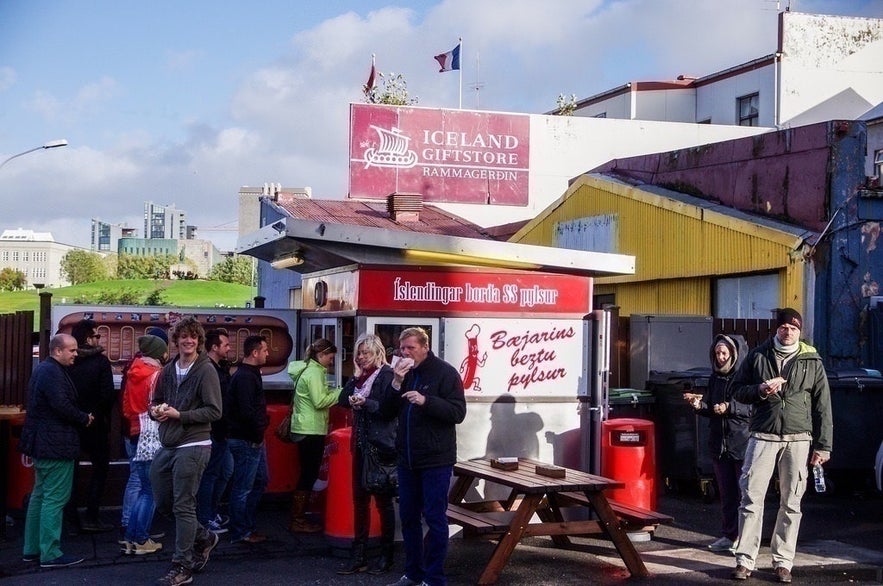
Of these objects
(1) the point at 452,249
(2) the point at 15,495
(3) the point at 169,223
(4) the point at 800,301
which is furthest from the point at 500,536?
(3) the point at 169,223

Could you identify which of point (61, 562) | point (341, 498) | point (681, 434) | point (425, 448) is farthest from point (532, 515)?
point (681, 434)

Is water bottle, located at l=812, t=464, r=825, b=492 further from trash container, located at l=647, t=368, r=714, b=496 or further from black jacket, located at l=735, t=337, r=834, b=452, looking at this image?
trash container, located at l=647, t=368, r=714, b=496

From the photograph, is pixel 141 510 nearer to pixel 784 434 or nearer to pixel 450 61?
pixel 784 434

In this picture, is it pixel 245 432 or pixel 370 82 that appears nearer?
pixel 245 432

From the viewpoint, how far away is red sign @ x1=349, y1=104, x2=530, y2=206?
1193 inches

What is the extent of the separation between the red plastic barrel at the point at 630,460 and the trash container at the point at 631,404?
2.34m

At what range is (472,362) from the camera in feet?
30.1

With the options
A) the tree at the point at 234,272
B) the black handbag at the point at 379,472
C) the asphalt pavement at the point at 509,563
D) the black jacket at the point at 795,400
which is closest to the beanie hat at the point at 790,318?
the black jacket at the point at 795,400

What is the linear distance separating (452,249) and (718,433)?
2.87m

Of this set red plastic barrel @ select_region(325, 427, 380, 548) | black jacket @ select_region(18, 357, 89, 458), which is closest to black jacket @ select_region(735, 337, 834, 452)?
red plastic barrel @ select_region(325, 427, 380, 548)

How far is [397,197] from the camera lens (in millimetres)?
23578

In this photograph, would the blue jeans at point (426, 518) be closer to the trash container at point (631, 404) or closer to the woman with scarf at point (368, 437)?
the woman with scarf at point (368, 437)

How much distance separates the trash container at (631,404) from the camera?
1169cm

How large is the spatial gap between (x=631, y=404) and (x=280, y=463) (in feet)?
13.4
